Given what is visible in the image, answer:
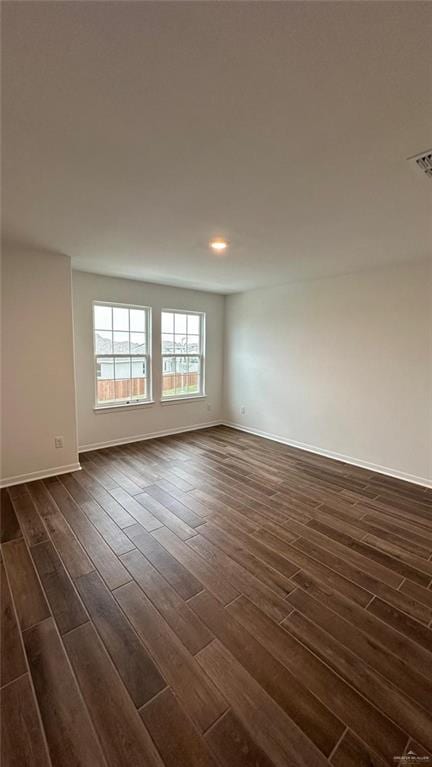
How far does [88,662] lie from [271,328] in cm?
440

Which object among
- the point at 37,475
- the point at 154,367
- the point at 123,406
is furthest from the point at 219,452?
the point at 37,475

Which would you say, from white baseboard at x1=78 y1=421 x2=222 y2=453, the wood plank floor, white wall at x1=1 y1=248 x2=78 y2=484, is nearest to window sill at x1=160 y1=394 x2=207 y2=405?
white baseboard at x1=78 y1=421 x2=222 y2=453

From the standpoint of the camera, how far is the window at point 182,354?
5047 mm

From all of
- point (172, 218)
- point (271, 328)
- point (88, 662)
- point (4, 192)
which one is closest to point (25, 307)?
point (4, 192)

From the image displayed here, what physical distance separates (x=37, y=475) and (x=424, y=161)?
13.8 ft

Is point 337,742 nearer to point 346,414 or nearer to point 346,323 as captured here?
point 346,414

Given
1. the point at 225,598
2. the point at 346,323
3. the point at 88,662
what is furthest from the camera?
the point at 346,323

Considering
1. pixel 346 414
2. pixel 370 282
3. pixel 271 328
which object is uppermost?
pixel 370 282

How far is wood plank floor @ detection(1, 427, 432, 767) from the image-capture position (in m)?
1.12

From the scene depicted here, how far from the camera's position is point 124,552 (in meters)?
2.13

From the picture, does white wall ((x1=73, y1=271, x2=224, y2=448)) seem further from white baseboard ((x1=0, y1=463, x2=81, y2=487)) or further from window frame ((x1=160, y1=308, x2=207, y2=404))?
white baseboard ((x1=0, y1=463, x2=81, y2=487))

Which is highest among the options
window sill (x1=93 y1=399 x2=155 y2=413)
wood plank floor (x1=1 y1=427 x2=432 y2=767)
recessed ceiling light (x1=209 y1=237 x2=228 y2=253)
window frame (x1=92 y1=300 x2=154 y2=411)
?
recessed ceiling light (x1=209 y1=237 x2=228 y2=253)

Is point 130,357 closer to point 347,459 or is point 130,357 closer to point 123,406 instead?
point 123,406

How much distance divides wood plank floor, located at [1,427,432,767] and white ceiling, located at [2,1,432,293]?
8.03 feet
